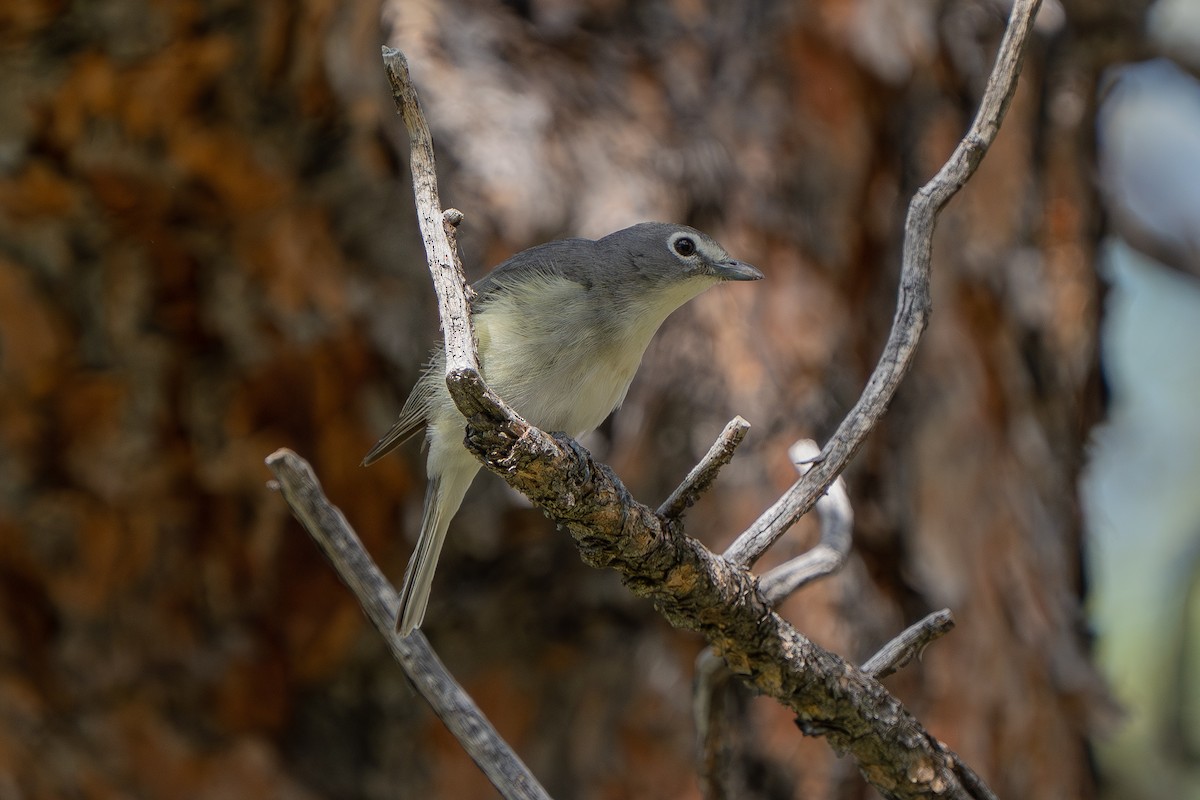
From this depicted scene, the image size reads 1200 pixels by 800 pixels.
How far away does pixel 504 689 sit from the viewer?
4.12 meters

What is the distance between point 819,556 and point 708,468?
0.72 meters

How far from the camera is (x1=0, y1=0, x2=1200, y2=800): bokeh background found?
3711 mm

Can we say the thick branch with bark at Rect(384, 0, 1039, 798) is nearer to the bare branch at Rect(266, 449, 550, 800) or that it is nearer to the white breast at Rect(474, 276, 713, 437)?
the bare branch at Rect(266, 449, 550, 800)

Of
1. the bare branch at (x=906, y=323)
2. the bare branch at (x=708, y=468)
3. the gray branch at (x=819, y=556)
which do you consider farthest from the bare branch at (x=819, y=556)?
the bare branch at (x=708, y=468)

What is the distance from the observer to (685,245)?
3.01 meters

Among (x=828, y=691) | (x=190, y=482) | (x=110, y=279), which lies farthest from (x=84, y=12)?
(x=828, y=691)

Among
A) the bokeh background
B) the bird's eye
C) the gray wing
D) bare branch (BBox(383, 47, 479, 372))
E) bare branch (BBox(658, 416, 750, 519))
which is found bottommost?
the bokeh background

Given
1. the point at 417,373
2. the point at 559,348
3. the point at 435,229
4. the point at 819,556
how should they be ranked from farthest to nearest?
the point at 417,373 < the point at 559,348 < the point at 819,556 < the point at 435,229

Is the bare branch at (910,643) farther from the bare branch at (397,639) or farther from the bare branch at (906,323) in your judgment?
the bare branch at (397,639)

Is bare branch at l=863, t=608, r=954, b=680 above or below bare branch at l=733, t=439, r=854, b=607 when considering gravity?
above

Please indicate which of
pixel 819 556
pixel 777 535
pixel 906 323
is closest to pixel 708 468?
pixel 777 535

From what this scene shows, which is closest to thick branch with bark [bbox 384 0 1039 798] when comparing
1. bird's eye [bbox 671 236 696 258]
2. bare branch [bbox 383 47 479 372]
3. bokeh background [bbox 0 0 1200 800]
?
bare branch [bbox 383 47 479 372]

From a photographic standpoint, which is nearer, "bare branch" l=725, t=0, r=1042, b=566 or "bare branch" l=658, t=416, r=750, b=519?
"bare branch" l=658, t=416, r=750, b=519

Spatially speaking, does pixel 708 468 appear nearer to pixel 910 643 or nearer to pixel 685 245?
pixel 910 643
